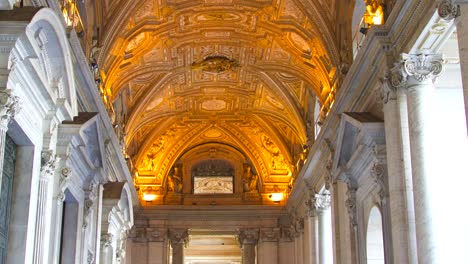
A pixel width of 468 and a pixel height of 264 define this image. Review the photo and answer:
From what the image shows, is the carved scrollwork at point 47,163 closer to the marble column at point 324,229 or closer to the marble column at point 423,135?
the marble column at point 423,135

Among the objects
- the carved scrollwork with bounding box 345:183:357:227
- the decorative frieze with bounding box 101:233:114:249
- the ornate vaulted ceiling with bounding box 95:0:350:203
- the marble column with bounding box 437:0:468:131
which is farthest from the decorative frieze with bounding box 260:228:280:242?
the marble column with bounding box 437:0:468:131

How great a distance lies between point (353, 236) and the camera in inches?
703

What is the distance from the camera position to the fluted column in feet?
42.0

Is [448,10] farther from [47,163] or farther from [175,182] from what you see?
[175,182]

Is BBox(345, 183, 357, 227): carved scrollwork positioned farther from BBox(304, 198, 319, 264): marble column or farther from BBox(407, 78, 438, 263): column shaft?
BBox(304, 198, 319, 264): marble column

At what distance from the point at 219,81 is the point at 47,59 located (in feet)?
44.9

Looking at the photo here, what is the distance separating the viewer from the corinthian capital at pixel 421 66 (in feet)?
44.9

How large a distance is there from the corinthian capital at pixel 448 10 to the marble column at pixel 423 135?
219 centimetres

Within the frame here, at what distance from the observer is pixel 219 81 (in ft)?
86.9

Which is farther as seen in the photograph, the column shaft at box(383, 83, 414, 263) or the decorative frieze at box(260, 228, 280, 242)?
the decorative frieze at box(260, 228, 280, 242)

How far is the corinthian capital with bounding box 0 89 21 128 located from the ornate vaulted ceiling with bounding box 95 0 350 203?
352 inches

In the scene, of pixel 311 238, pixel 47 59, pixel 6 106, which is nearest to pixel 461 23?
pixel 6 106

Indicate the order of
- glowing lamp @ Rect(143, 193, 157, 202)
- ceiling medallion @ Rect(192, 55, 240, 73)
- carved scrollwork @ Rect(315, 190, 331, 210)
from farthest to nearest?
glowing lamp @ Rect(143, 193, 157, 202), ceiling medallion @ Rect(192, 55, 240, 73), carved scrollwork @ Rect(315, 190, 331, 210)

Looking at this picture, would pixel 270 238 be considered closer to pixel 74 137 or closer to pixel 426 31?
pixel 74 137
